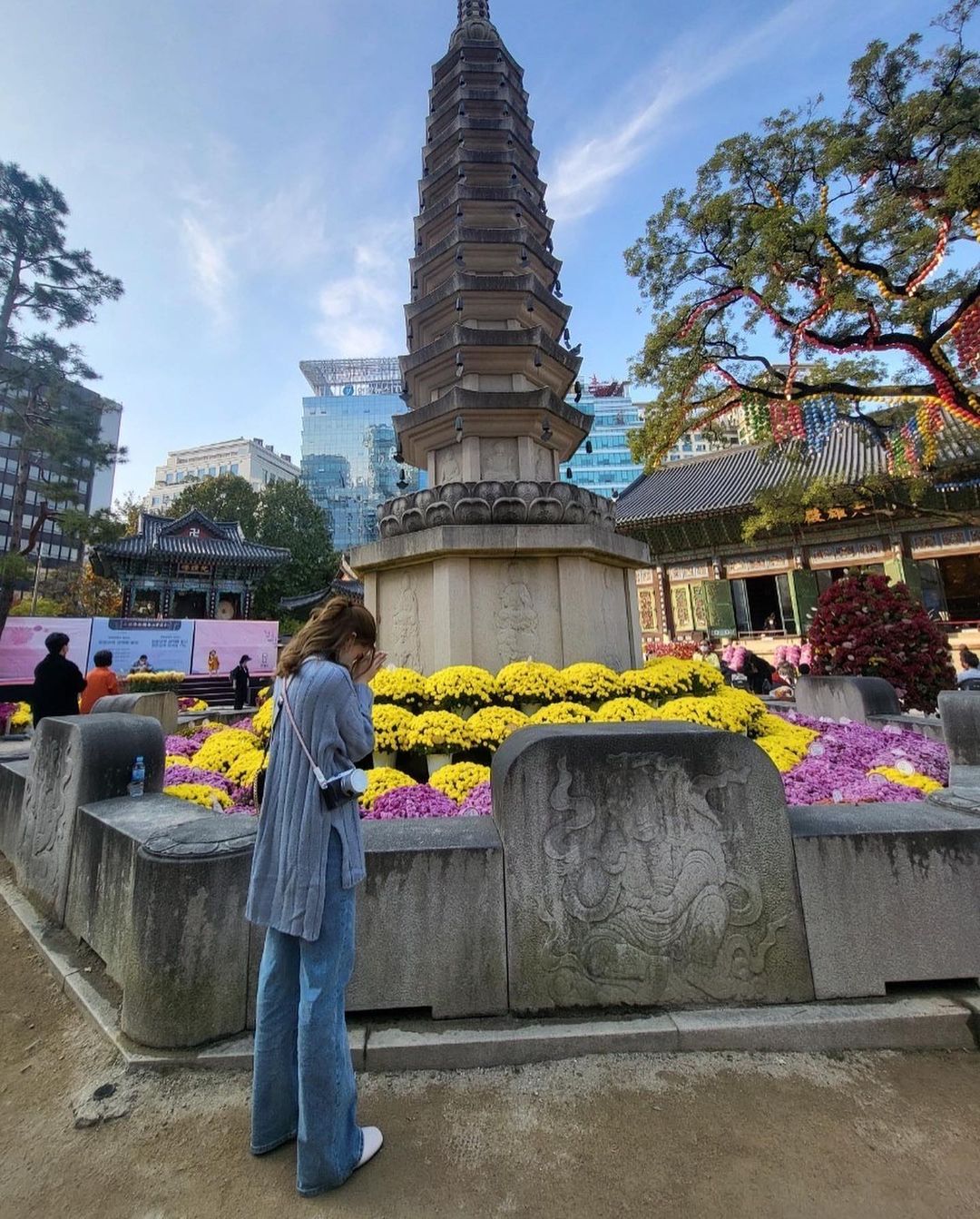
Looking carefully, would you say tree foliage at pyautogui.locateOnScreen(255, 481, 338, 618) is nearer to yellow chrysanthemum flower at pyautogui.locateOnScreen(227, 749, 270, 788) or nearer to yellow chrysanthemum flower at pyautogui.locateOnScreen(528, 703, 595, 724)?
yellow chrysanthemum flower at pyautogui.locateOnScreen(227, 749, 270, 788)

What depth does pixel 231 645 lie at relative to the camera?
→ 19547 mm

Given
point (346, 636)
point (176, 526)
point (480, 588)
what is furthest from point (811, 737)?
point (176, 526)

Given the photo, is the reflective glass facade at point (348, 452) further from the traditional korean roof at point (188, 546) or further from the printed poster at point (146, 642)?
the printed poster at point (146, 642)

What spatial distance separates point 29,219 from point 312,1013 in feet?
96.9

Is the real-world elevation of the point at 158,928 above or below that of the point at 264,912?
below

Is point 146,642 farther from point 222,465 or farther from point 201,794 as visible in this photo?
point 222,465

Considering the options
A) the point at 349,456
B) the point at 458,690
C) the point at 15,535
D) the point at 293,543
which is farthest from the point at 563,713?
the point at 349,456

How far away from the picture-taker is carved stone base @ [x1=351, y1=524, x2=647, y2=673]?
5676mm

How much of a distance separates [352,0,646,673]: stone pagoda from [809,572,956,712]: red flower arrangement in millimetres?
3384

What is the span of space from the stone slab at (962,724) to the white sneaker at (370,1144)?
4.47m

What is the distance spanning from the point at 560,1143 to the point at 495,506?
5.12 m

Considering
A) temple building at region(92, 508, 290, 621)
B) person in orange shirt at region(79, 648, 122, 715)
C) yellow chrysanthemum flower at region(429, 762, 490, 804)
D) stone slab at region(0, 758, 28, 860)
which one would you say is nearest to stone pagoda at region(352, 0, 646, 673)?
yellow chrysanthemum flower at region(429, 762, 490, 804)

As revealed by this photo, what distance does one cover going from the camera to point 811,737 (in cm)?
544

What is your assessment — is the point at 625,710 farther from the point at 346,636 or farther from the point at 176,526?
the point at 176,526
